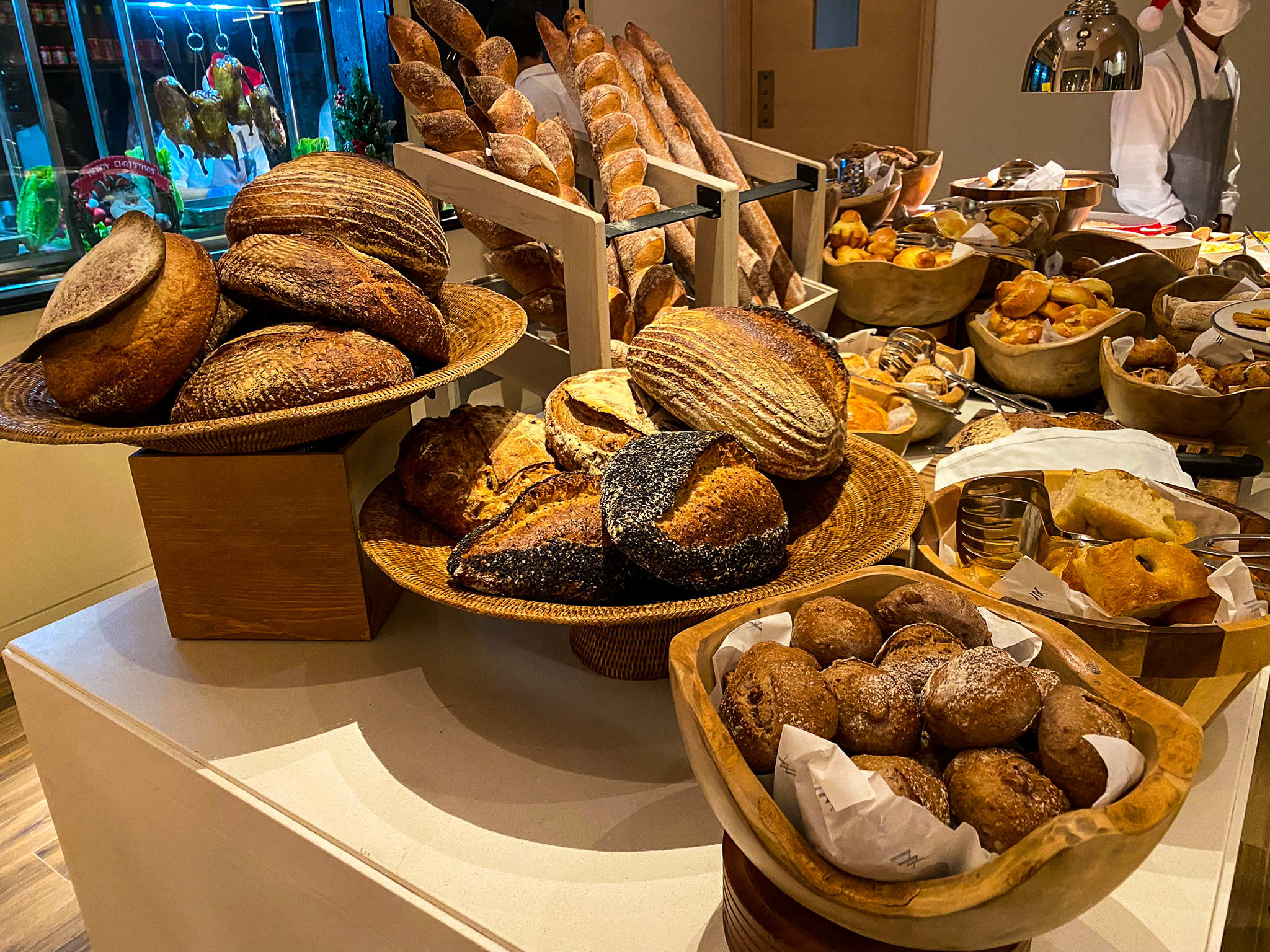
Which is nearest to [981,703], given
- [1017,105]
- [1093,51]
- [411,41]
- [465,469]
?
[465,469]

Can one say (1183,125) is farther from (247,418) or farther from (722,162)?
(247,418)

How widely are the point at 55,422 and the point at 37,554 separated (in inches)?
76.0

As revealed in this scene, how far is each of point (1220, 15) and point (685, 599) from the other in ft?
11.4

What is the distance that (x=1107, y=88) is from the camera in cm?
199

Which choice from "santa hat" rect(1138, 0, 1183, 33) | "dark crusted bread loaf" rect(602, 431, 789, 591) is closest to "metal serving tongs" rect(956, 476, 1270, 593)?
"dark crusted bread loaf" rect(602, 431, 789, 591)

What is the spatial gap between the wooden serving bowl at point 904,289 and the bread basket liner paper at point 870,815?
116 cm

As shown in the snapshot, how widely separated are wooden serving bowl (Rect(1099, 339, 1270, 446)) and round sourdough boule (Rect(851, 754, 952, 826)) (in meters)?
0.78

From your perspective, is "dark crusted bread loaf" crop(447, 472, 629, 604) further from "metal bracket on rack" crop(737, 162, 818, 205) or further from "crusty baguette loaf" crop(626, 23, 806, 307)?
"crusty baguette loaf" crop(626, 23, 806, 307)

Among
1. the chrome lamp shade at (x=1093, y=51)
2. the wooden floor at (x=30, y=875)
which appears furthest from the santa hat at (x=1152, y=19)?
the wooden floor at (x=30, y=875)

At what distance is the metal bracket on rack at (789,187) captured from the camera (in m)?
1.37

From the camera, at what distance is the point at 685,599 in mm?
688

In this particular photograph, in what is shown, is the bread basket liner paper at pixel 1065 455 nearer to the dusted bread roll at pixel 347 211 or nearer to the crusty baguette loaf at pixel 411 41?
the dusted bread roll at pixel 347 211

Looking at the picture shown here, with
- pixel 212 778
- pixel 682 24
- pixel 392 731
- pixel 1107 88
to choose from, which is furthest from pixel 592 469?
pixel 682 24

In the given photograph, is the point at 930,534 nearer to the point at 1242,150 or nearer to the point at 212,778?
the point at 212,778
